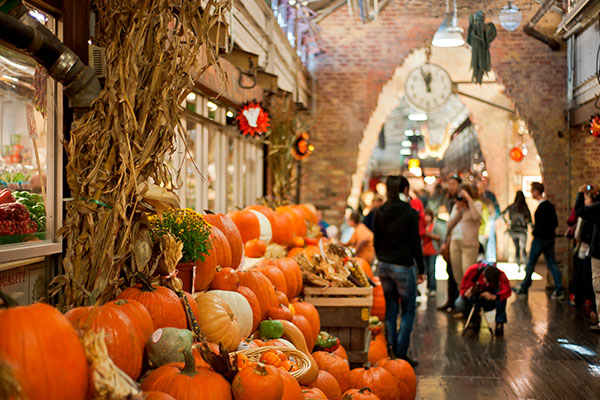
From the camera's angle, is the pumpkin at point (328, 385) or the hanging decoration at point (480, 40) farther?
the hanging decoration at point (480, 40)

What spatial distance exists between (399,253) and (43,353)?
4.50m

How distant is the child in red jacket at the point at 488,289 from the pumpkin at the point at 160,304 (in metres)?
5.38

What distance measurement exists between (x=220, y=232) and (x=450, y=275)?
586 cm

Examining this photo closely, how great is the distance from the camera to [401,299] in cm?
591

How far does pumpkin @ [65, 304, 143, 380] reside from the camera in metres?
2.14

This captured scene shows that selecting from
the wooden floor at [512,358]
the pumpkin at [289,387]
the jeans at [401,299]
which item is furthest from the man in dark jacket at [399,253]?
the pumpkin at [289,387]

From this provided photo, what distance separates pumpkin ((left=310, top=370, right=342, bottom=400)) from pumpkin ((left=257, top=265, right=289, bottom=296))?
872 millimetres

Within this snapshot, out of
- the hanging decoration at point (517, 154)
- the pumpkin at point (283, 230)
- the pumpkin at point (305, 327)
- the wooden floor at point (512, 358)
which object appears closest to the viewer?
the pumpkin at point (305, 327)

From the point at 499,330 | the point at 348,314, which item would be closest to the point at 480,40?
the point at 499,330

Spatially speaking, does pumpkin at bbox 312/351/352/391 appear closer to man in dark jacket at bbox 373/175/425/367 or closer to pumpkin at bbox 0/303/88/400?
man in dark jacket at bbox 373/175/425/367

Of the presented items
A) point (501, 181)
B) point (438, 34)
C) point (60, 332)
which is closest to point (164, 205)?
point (60, 332)

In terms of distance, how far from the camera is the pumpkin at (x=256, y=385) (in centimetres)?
232

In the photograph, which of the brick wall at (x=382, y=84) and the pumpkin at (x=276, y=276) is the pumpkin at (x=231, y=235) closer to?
the pumpkin at (x=276, y=276)

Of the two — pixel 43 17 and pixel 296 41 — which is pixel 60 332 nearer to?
pixel 43 17
